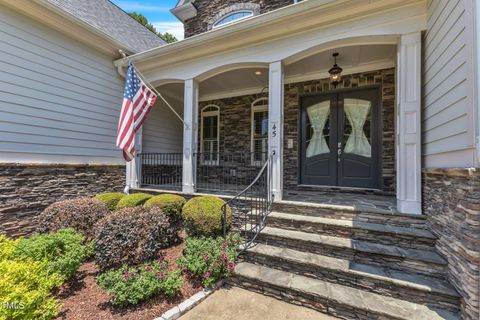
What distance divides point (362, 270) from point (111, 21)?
28.0ft

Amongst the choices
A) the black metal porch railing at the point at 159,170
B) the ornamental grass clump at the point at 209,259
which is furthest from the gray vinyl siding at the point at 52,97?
the ornamental grass clump at the point at 209,259

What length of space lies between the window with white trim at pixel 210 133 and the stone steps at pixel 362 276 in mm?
4457

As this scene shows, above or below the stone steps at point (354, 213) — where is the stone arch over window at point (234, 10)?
above

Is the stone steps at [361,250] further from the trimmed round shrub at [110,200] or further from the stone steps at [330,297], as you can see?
the trimmed round shrub at [110,200]

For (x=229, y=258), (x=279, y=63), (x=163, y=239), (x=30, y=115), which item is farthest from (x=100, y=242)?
(x=279, y=63)

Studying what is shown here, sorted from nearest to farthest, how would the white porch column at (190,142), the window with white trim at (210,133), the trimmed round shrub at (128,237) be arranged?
1. the trimmed round shrub at (128,237)
2. the white porch column at (190,142)
3. the window with white trim at (210,133)

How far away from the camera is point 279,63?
4070mm

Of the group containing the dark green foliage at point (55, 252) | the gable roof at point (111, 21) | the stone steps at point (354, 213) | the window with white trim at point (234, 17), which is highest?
the window with white trim at point (234, 17)

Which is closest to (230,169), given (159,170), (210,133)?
(210,133)

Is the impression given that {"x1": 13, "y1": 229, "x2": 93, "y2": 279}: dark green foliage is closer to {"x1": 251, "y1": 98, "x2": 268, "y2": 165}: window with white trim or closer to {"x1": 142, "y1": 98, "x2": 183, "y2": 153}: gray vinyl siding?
{"x1": 142, "y1": 98, "x2": 183, "y2": 153}: gray vinyl siding

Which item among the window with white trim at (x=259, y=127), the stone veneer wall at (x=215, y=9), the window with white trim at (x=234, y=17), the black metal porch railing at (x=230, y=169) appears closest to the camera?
the black metal porch railing at (x=230, y=169)

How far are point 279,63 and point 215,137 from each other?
3638 mm

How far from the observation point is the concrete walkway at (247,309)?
90.7 inches

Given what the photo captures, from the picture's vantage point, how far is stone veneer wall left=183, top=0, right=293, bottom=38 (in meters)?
6.75
